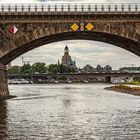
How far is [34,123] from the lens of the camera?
140 ft

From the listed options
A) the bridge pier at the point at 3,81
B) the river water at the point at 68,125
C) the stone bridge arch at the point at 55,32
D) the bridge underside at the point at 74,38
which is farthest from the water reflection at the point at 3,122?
the bridge pier at the point at 3,81

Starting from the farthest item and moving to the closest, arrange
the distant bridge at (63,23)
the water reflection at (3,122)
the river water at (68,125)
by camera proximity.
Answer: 1. the distant bridge at (63,23)
2. the water reflection at (3,122)
3. the river water at (68,125)

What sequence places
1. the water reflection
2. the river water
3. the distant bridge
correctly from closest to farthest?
the river water, the water reflection, the distant bridge

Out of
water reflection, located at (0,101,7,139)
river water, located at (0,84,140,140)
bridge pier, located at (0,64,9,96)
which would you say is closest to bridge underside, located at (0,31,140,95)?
bridge pier, located at (0,64,9,96)

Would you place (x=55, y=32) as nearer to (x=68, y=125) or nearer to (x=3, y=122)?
(x=3, y=122)

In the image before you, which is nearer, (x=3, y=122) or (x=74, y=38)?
(x=3, y=122)

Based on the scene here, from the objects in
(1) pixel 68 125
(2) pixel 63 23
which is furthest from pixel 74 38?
(1) pixel 68 125

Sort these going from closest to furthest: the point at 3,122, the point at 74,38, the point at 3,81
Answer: the point at 3,122 < the point at 74,38 < the point at 3,81

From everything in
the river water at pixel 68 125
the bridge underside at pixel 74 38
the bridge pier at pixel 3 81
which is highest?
the bridge underside at pixel 74 38

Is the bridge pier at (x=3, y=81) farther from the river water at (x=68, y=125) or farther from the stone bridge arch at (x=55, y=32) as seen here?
the river water at (x=68, y=125)

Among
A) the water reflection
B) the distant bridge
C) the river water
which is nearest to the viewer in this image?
the river water

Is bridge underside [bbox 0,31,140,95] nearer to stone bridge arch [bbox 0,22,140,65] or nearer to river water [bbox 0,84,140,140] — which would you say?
stone bridge arch [bbox 0,22,140,65]

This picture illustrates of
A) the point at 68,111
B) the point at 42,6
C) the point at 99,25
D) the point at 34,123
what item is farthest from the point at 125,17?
the point at 34,123

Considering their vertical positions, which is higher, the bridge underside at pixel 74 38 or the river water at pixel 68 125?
the bridge underside at pixel 74 38
